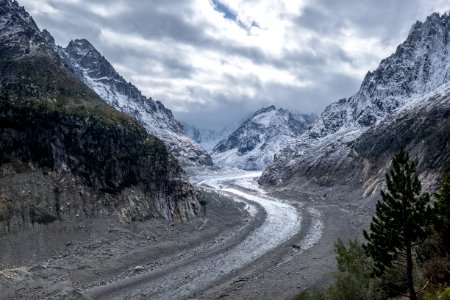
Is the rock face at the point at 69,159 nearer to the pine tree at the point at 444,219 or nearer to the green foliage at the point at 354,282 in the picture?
the green foliage at the point at 354,282

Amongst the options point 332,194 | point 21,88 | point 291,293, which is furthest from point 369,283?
point 332,194

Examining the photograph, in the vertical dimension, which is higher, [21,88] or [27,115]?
[21,88]

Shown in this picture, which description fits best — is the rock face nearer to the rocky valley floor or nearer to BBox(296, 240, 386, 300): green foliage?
the rocky valley floor

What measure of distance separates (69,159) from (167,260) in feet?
101

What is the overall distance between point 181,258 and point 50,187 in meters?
27.6

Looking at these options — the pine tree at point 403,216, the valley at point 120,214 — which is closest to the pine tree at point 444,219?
the pine tree at point 403,216

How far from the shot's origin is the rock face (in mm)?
78750

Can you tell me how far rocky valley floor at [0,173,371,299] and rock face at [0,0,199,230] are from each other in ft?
15.1

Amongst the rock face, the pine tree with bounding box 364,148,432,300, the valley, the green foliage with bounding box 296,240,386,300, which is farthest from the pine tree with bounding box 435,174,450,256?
the rock face

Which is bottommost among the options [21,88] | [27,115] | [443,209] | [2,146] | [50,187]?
[443,209]

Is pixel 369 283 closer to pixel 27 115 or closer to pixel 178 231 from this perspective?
pixel 178 231

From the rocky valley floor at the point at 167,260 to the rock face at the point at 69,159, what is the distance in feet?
15.1

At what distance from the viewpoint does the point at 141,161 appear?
103 metres

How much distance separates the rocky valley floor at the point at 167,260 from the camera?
5943 cm
